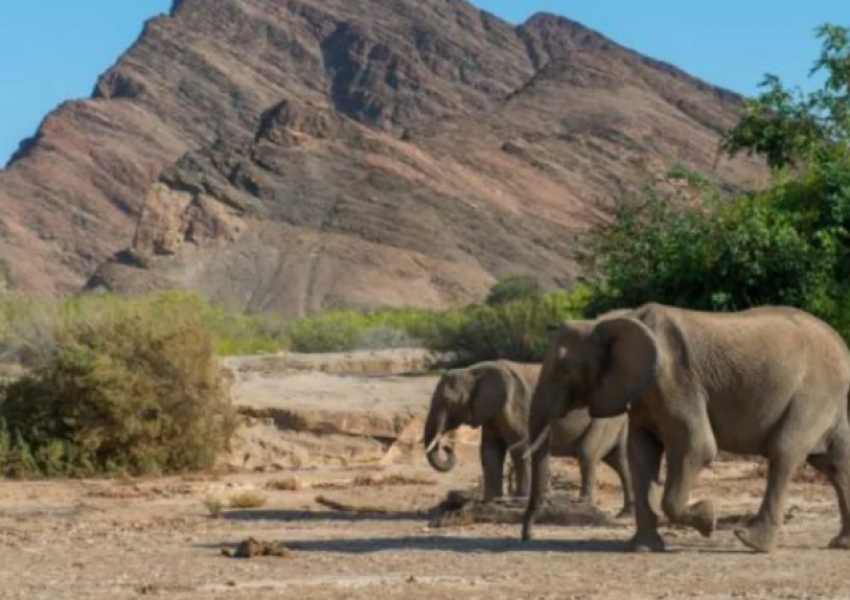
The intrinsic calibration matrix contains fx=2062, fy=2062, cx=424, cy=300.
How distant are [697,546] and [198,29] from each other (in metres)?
145

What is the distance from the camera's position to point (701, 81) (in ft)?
456

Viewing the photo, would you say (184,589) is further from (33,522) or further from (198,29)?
(198,29)

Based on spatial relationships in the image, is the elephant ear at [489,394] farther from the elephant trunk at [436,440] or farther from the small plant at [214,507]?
the small plant at [214,507]

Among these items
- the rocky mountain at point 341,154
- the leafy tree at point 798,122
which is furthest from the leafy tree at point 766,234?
the rocky mountain at point 341,154

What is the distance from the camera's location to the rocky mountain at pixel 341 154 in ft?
322

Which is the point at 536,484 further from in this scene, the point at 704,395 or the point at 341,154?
the point at 341,154

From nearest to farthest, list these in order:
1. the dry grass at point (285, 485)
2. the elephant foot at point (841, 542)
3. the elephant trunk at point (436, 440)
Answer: the elephant foot at point (841, 542)
the elephant trunk at point (436, 440)
the dry grass at point (285, 485)

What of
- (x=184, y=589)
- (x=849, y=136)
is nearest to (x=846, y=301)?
(x=849, y=136)

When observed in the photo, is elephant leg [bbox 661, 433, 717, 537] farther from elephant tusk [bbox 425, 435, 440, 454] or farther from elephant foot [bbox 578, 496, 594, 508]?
elephant tusk [bbox 425, 435, 440, 454]

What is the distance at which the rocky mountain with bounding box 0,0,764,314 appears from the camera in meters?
98.2

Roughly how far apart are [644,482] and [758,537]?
0.98 metres

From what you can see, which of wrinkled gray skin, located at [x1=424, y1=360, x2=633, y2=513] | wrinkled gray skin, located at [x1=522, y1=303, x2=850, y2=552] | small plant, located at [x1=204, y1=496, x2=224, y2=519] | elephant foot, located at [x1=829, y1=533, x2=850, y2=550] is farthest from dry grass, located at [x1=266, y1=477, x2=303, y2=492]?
elephant foot, located at [x1=829, y1=533, x2=850, y2=550]

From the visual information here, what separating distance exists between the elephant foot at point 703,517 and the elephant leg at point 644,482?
306 mm

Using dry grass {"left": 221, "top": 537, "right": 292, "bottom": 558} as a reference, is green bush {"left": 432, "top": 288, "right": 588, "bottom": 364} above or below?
above
